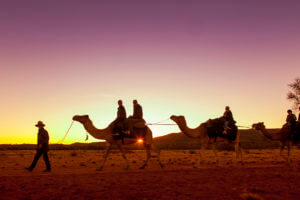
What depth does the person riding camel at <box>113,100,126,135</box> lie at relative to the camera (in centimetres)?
1850

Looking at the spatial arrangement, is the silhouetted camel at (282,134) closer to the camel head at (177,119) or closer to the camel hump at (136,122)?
the camel head at (177,119)

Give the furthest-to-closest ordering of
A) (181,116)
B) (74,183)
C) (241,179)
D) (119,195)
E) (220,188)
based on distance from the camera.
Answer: (181,116) → (241,179) → (74,183) → (220,188) → (119,195)

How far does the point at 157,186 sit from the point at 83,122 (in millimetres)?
8236

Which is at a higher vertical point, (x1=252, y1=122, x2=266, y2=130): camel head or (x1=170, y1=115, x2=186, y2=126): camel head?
(x1=170, y1=115, x2=186, y2=126): camel head

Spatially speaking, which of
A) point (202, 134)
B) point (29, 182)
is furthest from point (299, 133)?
point (29, 182)

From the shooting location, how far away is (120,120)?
18594 mm

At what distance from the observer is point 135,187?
1138 cm

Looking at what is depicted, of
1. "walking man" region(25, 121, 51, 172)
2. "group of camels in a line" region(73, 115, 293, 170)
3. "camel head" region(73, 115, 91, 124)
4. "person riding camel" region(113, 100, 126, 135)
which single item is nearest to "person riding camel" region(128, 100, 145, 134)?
"person riding camel" region(113, 100, 126, 135)

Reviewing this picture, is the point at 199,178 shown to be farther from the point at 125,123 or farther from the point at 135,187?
the point at 125,123

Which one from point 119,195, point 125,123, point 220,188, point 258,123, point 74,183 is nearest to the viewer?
point 119,195

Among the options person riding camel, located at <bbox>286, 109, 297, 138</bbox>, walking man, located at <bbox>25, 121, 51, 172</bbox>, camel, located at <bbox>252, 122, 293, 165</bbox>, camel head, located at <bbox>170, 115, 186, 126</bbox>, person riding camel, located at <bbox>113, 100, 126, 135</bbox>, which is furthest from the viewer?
camel, located at <bbox>252, 122, 293, 165</bbox>

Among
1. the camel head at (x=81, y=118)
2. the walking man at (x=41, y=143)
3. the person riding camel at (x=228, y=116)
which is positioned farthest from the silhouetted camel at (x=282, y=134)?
the walking man at (x=41, y=143)

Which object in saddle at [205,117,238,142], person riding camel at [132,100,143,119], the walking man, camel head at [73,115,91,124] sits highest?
person riding camel at [132,100,143,119]

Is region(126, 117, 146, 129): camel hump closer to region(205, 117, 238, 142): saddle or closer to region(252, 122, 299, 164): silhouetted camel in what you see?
region(205, 117, 238, 142): saddle
